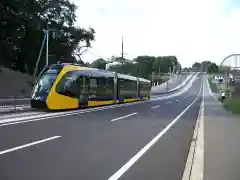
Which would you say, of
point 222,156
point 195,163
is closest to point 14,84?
point 222,156

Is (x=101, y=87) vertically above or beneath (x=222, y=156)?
above

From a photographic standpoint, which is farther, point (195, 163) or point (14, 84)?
point (14, 84)

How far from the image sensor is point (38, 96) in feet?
80.9

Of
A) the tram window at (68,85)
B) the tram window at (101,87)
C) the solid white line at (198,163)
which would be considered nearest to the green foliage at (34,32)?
the tram window at (101,87)

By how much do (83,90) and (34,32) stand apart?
35.0m

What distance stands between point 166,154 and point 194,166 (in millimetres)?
1999

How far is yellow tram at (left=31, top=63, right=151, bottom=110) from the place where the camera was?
24.7m

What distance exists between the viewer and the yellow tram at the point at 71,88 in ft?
80.9

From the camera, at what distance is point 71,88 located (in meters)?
26.1

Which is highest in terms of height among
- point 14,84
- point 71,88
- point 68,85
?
point 68,85

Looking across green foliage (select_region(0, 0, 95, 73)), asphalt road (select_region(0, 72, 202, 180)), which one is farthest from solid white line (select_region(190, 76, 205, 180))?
green foliage (select_region(0, 0, 95, 73))

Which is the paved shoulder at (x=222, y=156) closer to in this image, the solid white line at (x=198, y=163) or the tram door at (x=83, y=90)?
the solid white line at (x=198, y=163)

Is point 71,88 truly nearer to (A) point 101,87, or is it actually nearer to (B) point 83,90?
(B) point 83,90

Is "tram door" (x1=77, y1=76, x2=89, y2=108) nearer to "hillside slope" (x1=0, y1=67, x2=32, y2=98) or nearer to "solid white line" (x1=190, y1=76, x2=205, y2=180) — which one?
"solid white line" (x1=190, y1=76, x2=205, y2=180)
